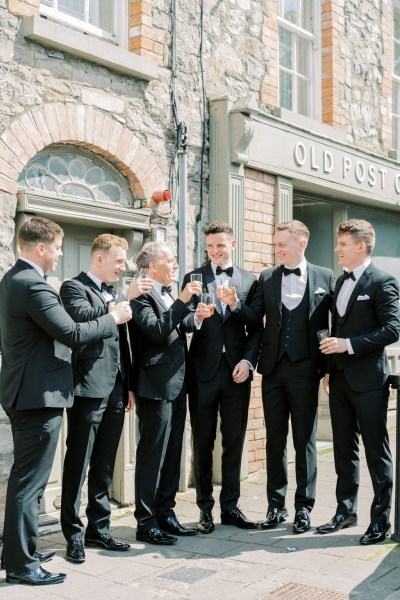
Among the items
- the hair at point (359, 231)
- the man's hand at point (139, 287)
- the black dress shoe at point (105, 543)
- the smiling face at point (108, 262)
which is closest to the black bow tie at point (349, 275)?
the hair at point (359, 231)

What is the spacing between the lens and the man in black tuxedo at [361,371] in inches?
199

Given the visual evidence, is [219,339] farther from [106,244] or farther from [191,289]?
[106,244]

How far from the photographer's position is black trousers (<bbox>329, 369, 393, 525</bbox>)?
16.7ft

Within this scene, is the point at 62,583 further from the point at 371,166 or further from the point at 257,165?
the point at 371,166

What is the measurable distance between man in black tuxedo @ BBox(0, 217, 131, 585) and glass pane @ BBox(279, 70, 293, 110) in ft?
15.6

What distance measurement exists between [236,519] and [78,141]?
3.08 metres

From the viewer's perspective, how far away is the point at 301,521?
5.30 m

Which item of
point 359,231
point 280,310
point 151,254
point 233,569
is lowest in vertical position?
point 233,569

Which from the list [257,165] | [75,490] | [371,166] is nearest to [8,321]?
[75,490]

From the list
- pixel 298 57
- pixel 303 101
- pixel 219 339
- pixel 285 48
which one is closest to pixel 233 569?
pixel 219 339

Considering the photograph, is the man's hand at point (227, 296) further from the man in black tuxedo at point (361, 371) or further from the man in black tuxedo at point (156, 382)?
the man in black tuxedo at point (361, 371)

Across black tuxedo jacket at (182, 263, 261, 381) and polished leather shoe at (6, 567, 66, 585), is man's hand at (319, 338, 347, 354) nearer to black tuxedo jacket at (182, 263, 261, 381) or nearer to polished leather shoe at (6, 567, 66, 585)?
black tuxedo jacket at (182, 263, 261, 381)

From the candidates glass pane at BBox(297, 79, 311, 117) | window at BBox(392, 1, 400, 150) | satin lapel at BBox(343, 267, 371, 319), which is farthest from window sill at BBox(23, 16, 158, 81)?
window at BBox(392, 1, 400, 150)

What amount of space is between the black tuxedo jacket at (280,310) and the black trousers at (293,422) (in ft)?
0.30
